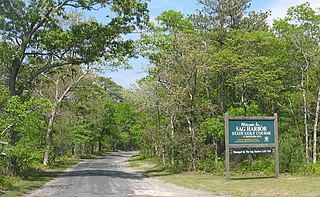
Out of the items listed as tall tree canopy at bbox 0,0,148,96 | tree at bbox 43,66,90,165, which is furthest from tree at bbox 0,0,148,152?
tree at bbox 43,66,90,165

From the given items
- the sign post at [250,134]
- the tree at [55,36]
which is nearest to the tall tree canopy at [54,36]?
the tree at [55,36]

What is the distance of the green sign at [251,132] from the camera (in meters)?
19.4

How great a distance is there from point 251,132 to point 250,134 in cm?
11

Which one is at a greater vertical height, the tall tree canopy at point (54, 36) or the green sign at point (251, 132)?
the tall tree canopy at point (54, 36)

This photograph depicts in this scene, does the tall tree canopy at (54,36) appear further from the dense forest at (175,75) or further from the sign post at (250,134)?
the sign post at (250,134)

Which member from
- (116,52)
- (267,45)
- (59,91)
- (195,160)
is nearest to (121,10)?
(116,52)

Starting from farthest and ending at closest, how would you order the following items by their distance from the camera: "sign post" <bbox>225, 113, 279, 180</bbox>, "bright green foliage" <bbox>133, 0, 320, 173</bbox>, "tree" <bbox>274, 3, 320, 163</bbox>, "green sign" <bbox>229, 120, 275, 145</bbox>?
"tree" <bbox>274, 3, 320, 163</bbox>
"bright green foliage" <bbox>133, 0, 320, 173</bbox>
"green sign" <bbox>229, 120, 275, 145</bbox>
"sign post" <bbox>225, 113, 279, 180</bbox>

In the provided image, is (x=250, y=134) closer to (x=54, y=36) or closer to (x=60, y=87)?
(x=54, y=36)

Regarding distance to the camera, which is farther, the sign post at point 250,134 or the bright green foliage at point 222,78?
the bright green foliage at point 222,78

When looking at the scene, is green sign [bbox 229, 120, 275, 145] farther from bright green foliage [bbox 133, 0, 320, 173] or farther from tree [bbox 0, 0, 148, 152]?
tree [bbox 0, 0, 148, 152]

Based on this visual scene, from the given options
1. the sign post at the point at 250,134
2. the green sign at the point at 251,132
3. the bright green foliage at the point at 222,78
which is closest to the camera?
the sign post at the point at 250,134

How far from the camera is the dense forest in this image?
2223 cm

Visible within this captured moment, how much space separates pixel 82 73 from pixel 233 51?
44.3 feet

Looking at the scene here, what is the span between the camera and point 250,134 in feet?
64.6
